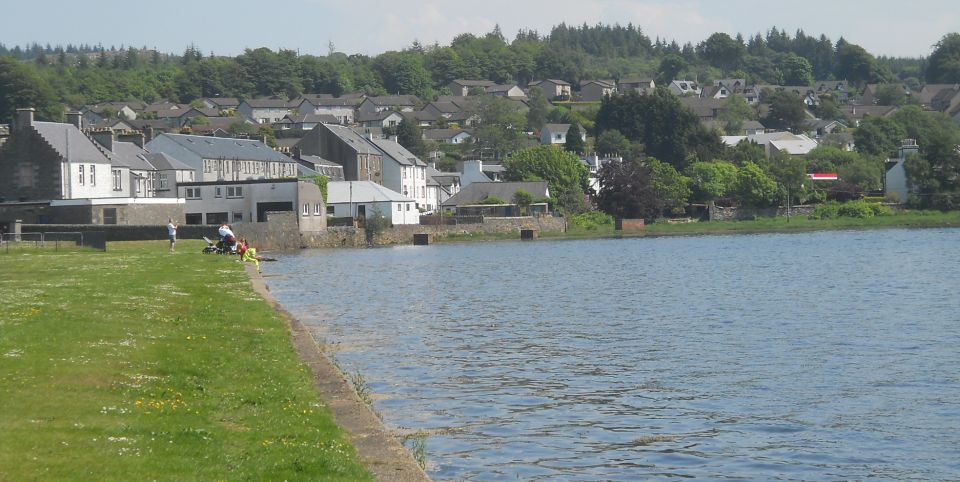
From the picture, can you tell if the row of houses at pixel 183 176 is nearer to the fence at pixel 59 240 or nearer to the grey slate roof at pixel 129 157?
the grey slate roof at pixel 129 157

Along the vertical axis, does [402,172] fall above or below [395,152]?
below

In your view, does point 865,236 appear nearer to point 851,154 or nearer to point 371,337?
point 851,154

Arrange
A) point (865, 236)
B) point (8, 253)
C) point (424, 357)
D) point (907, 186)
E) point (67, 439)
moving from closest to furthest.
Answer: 1. point (67, 439)
2. point (424, 357)
3. point (8, 253)
4. point (865, 236)
5. point (907, 186)

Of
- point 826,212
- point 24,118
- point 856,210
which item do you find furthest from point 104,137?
point 856,210

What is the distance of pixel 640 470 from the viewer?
17.5 metres

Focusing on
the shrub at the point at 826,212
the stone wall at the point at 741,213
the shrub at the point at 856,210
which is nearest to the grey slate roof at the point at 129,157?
the stone wall at the point at 741,213

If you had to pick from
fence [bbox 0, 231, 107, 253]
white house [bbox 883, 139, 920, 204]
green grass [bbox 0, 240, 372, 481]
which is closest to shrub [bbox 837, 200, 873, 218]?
white house [bbox 883, 139, 920, 204]

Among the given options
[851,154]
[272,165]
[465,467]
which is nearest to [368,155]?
[272,165]

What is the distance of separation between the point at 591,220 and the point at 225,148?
4132 cm

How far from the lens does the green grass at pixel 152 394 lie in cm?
1368

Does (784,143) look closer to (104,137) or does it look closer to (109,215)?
(104,137)

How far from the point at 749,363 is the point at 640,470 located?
36.5ft

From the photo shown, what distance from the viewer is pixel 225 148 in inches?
4552

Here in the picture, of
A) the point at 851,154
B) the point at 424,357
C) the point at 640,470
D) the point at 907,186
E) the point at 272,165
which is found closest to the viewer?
the point at 640,470
